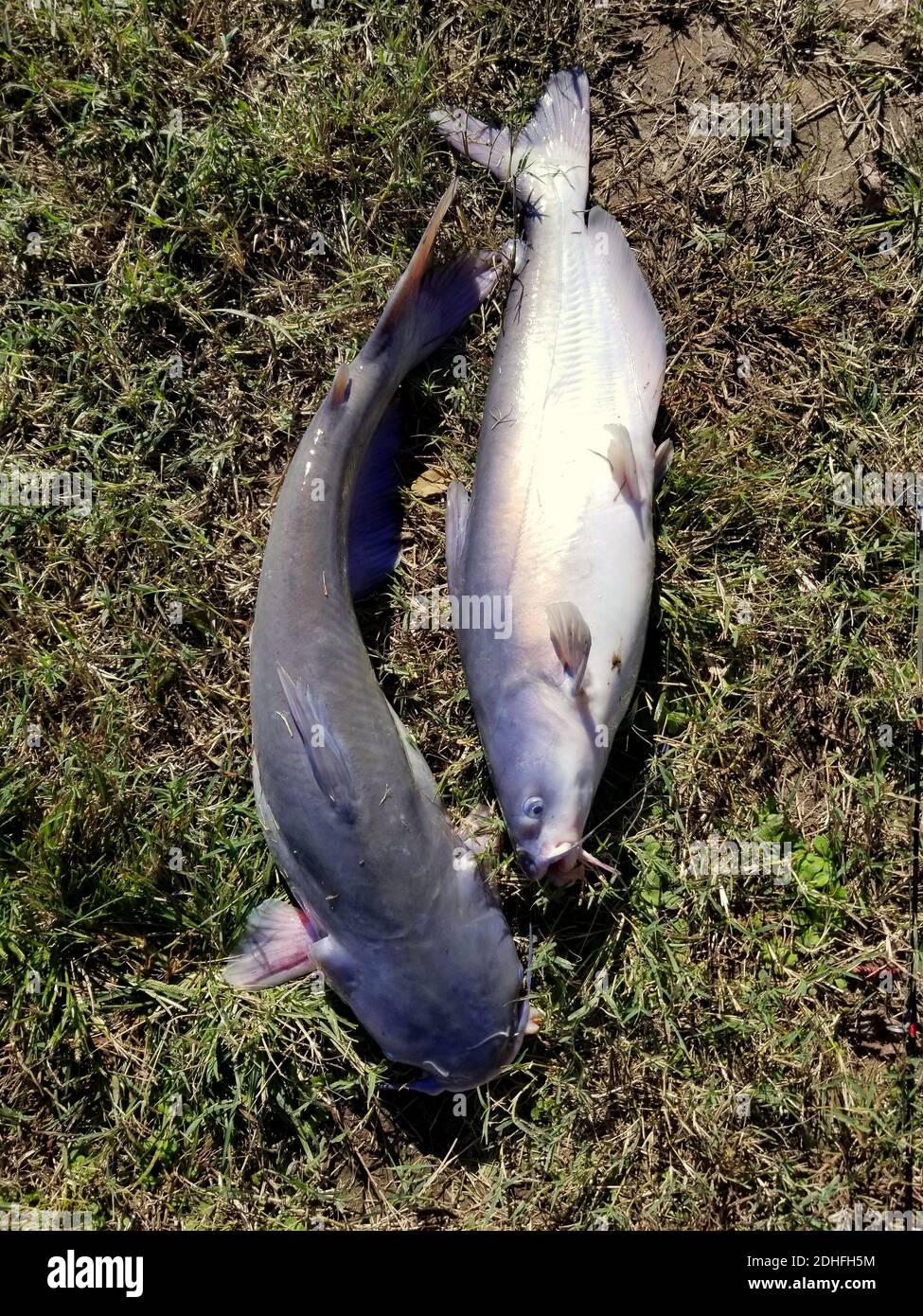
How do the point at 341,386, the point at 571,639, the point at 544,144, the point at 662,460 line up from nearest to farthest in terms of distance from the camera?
the point at 571,639
the point at 341,386
the point at 662,460
the point at 544,144

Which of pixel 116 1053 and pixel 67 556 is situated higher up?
pixel 67 556

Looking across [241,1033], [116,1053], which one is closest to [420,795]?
[241,1033]

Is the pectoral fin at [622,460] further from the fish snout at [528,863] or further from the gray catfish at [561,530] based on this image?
the fish snout at [528,863]

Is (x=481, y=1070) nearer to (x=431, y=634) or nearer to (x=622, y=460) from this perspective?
(x=431, y=634)

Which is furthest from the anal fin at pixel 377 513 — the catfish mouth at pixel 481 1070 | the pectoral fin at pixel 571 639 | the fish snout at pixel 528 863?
the catfish mouth at pixel 481 1070

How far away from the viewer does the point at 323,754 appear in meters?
3.53

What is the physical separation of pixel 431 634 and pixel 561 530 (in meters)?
0.77

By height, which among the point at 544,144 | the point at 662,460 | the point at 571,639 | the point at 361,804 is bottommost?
the point at 361,804

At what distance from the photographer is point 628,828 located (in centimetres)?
398

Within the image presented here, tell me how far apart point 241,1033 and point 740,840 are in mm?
2017

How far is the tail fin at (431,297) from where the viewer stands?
3736 mm

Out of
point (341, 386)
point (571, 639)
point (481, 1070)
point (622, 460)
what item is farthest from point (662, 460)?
point (481, 1070)

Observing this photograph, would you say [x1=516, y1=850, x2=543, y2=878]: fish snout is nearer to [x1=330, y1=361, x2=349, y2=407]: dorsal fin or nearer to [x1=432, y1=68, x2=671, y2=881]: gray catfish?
[x1=432, y1=68, x2=671, y2=881]: gray catfish

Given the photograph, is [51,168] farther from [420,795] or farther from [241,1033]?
[241,1033]
